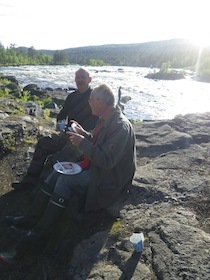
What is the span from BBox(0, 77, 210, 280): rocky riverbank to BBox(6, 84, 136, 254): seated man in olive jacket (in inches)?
12.9

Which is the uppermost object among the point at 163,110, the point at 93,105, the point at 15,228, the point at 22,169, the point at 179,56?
the point at 93,105

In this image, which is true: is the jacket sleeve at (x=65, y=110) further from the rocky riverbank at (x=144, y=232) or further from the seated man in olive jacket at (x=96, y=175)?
the seated man in olive jacket at (x=96, y=175)

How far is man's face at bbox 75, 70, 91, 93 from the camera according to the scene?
6062 mm

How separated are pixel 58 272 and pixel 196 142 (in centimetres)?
485

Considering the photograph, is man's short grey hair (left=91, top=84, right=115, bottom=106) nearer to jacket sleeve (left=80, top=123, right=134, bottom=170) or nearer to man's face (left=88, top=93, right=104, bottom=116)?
man's face (left=88, top=93, right=104, bottom=116)

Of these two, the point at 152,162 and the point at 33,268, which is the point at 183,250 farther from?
the point at 152,162

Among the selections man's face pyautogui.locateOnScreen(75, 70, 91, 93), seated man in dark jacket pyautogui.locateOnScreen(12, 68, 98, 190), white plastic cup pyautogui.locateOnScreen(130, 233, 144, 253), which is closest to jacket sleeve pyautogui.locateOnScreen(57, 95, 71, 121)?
seated man in dark jacket pyautogui.locateOnScreen(12, 68, 98, 190)

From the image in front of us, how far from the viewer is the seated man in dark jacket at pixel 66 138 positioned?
5855 mm

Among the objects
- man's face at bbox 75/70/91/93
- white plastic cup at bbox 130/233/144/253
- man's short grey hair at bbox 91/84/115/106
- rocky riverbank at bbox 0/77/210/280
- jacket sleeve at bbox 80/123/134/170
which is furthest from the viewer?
man's face at bbox 75/70/91/93

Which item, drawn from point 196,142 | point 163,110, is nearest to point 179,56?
point 163,110

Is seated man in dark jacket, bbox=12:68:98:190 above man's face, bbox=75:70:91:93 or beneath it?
beneath

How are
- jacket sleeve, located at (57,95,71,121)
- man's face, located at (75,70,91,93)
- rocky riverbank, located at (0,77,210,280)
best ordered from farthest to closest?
jacket sleeve, located at (57,95,71,121), man's face, located at (75,70,91,93), rocky riverbank, located at (0,77,210,280)

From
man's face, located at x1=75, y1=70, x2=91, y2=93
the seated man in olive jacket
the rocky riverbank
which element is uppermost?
man's face, located at x1=75, y1=70, x2=91, y2=93

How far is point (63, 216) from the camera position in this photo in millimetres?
4539
